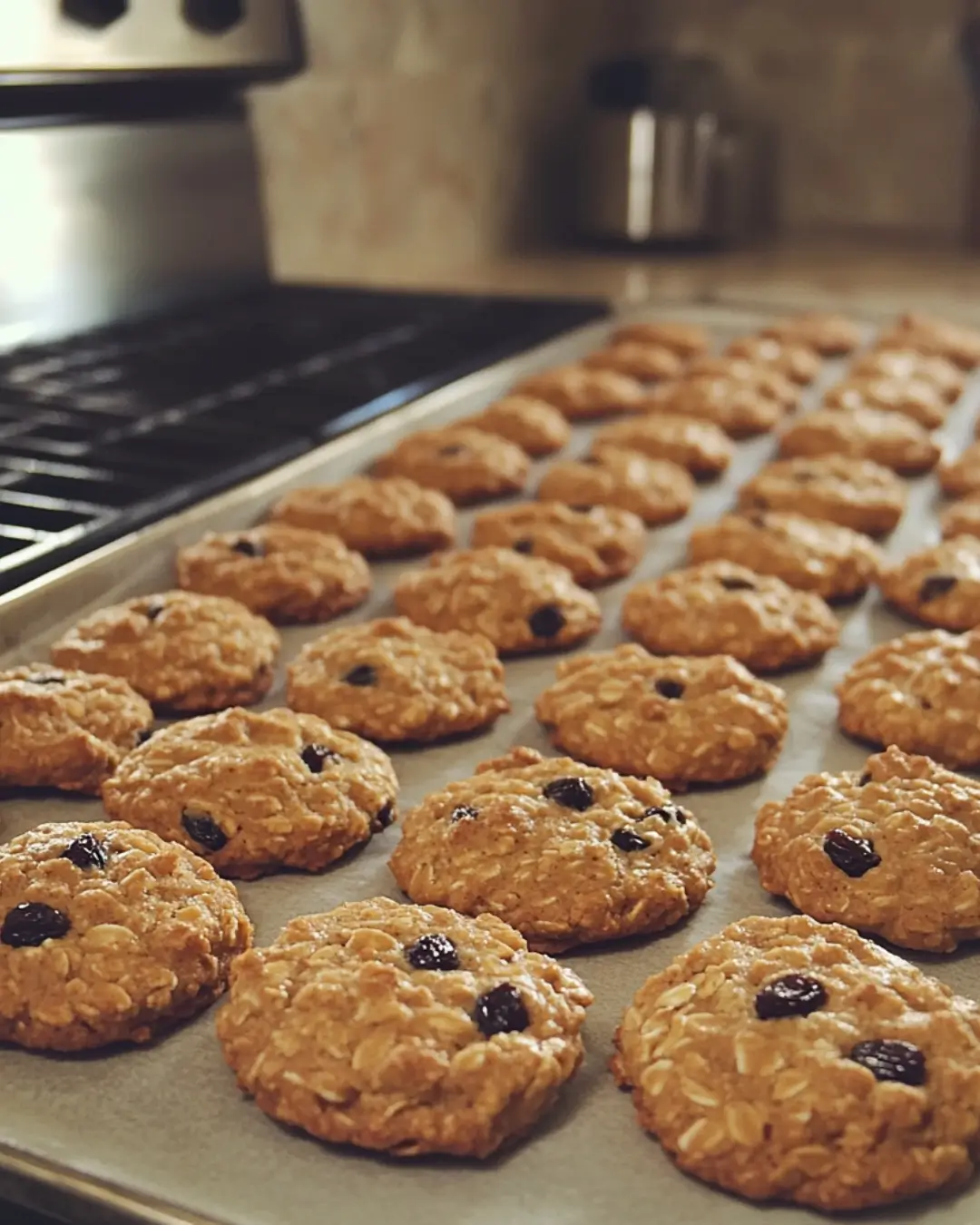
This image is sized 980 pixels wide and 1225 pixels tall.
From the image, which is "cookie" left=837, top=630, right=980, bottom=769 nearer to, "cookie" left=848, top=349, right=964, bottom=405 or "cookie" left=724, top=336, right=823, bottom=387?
"cookie" left=848, top=349, right=964, bottom=405

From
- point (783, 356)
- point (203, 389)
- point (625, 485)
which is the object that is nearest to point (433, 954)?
point (625, 485)

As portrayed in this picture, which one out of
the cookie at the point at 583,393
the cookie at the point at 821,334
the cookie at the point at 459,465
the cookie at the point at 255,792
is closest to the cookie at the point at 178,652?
the cookie at the point at 255,792

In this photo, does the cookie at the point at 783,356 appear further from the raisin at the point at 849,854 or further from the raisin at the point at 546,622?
the raisin at the point at 849,854

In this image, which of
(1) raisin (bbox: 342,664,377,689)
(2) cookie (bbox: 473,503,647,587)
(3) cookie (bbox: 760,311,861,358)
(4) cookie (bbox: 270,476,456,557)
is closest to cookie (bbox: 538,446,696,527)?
Result: (2) cookie (bbox: 473,503,647,587)

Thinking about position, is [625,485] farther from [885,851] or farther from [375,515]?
[885,851]

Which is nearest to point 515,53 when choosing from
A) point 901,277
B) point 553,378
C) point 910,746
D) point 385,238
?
point 385,238

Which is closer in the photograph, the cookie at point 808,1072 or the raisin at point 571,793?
the cookie at point 808,1072

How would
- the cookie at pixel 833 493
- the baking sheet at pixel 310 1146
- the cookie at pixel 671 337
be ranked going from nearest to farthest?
1. the baking sheet at pixel 310 1146
2. the cookie at pixel 833 493
3. the cookie at pixel 671 337

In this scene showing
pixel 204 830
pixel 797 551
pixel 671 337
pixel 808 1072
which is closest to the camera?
pixel 808 1072
